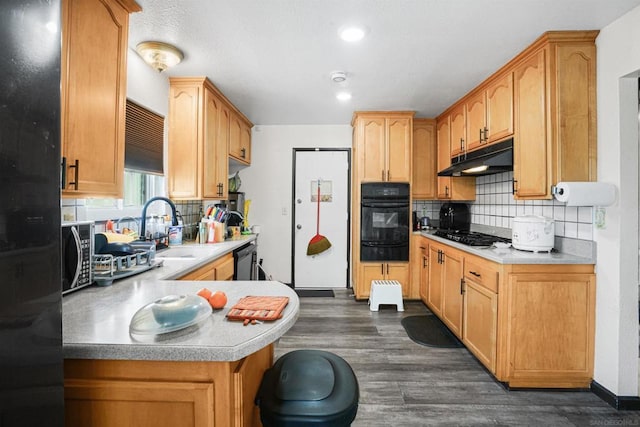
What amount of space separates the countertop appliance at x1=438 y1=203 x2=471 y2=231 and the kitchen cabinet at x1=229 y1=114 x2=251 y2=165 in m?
2.76

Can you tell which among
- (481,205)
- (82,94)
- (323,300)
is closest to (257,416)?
(82,94)

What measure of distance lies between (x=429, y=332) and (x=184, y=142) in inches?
115

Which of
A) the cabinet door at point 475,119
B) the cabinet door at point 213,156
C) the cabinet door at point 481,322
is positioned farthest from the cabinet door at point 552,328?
the cabinet door at point 213,156

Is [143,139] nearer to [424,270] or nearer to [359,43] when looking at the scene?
[359,43]

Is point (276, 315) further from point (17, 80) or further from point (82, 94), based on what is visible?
point (82, 94)

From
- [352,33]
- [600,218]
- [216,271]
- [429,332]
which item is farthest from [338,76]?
[429,332]

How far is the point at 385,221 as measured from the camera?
3676 mm

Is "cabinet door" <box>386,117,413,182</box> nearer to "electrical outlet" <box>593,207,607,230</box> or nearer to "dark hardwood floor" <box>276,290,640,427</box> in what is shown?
"dark hardwood floor" <box>276,290,640,427</box>

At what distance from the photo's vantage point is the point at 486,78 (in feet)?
8.68

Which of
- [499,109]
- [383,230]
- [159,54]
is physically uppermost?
[159,54]

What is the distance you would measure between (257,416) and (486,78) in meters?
3.04

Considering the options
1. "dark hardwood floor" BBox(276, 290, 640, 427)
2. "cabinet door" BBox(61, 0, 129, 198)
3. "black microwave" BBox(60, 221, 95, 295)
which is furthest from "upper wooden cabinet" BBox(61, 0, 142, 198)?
"dark hardwood floor" BBox(276, 290, 640, 427)

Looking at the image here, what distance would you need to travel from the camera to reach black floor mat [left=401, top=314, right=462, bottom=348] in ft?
8.69

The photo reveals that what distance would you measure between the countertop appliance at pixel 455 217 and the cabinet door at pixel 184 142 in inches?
120
